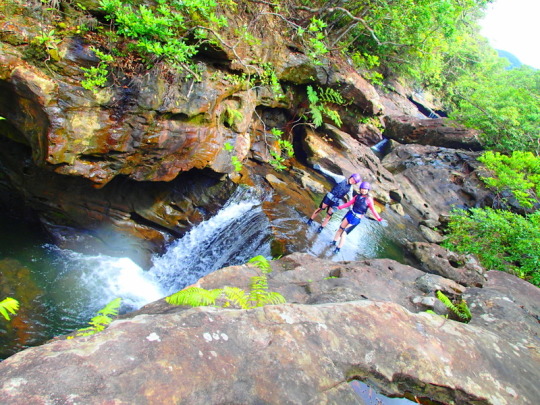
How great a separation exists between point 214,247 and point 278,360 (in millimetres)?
5994

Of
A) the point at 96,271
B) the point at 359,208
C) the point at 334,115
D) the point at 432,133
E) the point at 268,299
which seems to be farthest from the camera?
the point at 432,133

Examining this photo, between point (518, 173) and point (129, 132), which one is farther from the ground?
point (518, 173)

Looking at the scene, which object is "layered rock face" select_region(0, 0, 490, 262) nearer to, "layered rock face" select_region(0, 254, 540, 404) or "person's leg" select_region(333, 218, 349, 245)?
"person's leg" select_region(333, 218, 349, 245)

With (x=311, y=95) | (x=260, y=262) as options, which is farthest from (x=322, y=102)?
(x=260, y=262)

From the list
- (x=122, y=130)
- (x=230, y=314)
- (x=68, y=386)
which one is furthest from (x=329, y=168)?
(x=68, y=386)

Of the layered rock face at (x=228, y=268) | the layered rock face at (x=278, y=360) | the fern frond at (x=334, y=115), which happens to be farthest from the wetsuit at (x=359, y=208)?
the fern frond at (x=334, y=115)

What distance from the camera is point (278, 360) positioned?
198 cm

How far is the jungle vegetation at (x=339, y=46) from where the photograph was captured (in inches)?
221

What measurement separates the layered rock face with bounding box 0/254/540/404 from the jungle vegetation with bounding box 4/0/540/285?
4740mm

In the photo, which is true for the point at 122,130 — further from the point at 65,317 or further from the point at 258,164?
the point at 258,164

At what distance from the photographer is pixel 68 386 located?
1.46 meters

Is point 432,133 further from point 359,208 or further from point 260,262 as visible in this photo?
point 260,262

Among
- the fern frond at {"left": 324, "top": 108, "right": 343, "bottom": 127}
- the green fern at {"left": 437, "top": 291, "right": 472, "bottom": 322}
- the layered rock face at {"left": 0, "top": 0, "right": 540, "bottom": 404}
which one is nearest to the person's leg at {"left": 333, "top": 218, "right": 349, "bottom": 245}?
the layered rock face at {"left": 0, "top": 0, "right": 540, "bottom": 404}

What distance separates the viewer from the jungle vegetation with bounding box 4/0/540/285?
18.4ft
